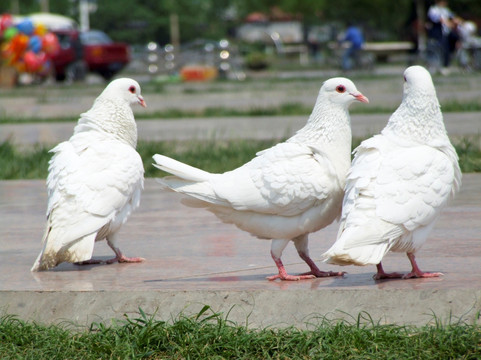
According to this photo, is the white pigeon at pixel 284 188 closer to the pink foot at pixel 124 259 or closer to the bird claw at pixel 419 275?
the bird claw at pixel 419 275

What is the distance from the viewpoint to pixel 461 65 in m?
24.4

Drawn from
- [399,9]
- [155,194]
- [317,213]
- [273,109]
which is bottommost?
[399,9]

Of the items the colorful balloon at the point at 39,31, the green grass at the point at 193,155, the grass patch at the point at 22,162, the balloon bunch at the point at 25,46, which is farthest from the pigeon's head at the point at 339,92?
the colorful balloon at the point at 39,31

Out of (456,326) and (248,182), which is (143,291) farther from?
(456,326)

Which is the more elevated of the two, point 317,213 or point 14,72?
point 317,213

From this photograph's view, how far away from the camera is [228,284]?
4180 millimetres

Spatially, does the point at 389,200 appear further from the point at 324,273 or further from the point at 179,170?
the point at 179,170

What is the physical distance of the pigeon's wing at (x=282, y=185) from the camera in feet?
14.0

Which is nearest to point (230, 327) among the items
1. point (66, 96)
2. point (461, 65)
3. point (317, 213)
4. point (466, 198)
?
point (317, 213)

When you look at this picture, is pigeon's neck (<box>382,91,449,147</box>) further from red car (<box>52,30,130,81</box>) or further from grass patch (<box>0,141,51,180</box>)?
red car (<box>52,30,130,81</box>)

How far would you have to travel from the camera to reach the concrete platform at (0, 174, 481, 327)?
383 centimetres

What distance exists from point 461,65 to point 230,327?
21995 millimetres

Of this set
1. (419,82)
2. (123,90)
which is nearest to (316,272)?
(419,82)

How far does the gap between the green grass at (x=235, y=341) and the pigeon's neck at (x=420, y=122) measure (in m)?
1.06
